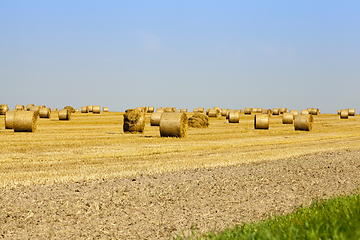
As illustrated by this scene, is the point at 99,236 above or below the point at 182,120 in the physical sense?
below

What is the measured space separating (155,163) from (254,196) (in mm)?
5033

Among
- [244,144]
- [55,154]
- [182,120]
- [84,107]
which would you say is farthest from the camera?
[84,107]

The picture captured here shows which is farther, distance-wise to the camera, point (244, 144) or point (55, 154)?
point (244, 144)

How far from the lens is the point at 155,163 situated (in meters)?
12.4

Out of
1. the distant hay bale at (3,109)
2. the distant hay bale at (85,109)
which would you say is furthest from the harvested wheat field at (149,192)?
the distant hay bale at (85,109)

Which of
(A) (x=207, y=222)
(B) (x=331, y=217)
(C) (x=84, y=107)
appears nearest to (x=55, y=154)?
(A) (x=207, y=222)

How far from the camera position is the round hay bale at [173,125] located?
21.1 metres

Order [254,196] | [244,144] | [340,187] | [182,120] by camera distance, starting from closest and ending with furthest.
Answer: [254,196] → [340,187] → [244,144] → [182,120]

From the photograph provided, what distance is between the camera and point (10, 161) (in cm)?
1292

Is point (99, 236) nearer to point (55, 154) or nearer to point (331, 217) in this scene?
point (331, 217)

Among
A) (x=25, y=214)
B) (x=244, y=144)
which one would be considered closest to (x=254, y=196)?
(x=25, y=214)

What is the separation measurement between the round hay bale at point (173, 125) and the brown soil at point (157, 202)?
11.1 m

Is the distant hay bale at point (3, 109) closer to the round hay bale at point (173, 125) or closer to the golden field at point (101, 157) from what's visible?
the golden field at point (101, 157)

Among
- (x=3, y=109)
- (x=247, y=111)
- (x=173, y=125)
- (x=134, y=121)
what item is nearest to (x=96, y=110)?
(x=3, y=109)
